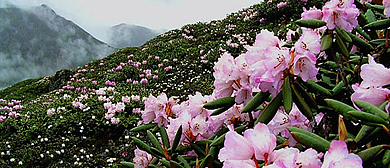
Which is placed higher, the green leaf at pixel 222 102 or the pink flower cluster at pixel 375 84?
the pink flower cluster at pixel 375 84

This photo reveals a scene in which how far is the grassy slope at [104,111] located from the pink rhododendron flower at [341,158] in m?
4.98

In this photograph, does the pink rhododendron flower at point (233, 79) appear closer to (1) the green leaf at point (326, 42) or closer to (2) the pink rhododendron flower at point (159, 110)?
(1) the green leaf at point (326, 42)

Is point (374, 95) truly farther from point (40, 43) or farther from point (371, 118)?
point (40, 43)

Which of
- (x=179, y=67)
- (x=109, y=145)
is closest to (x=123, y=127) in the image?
(x=109, y=145)

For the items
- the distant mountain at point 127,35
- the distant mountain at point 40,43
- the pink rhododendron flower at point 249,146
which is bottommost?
the distant mountain at point 127,35

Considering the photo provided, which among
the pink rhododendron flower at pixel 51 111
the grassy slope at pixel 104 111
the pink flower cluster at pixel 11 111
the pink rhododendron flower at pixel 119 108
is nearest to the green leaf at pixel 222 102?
the grassy slope at pixel 104 111

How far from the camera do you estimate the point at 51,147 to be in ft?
20.8

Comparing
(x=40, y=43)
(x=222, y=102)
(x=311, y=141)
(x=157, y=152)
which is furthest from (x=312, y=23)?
(x=40, y=43)

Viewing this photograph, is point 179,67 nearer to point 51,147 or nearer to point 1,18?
point 51,147

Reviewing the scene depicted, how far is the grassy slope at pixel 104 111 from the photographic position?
19.9 feet

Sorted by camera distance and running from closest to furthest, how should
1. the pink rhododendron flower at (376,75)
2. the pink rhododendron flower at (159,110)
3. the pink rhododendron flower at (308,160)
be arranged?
the pink rhododendron flower at (308,160), the pink rhododendron flower at (376,75), the pink rhododendron flower at (159,110)

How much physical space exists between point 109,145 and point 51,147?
1.09m

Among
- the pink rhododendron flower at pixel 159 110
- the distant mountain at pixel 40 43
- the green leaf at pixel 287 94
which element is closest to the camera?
the green leaf at pixel 287 94

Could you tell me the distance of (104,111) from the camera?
7.21 meters
